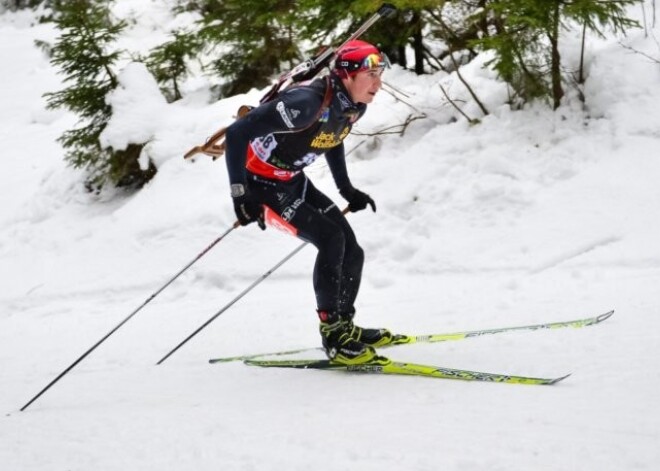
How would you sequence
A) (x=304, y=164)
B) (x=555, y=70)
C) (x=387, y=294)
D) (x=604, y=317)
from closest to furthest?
1. (x=304, y=164)
2. (x=604, y=317)
3. (x=387, y=294)
4. (x=555, y=70)

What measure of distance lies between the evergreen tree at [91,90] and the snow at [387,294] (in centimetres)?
37

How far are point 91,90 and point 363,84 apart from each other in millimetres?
6745

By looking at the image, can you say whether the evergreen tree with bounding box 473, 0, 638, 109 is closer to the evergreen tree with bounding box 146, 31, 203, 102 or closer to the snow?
the snow

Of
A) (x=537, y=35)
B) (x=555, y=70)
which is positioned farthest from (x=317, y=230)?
(x=555, y=70)

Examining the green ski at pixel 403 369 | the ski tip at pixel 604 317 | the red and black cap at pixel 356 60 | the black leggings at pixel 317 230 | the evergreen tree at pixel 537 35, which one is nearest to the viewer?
the green ski at pixel 403 369

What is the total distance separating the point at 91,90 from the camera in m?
9.16

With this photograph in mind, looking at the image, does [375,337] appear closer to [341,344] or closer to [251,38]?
[341,344]

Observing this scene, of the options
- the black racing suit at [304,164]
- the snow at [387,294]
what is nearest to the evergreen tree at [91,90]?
the snow at [387,294]

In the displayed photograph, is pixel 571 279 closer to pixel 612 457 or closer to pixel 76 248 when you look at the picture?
pixel 612 457

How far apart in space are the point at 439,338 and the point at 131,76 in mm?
7251

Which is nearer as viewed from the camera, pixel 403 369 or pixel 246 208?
pixel 246 208

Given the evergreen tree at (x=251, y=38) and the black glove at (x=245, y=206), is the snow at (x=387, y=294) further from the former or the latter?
the evergreen tree at (x=251, y=38)

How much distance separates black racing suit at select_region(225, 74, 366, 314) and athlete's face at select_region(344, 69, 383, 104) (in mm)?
47

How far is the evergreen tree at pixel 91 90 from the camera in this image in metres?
8.83
